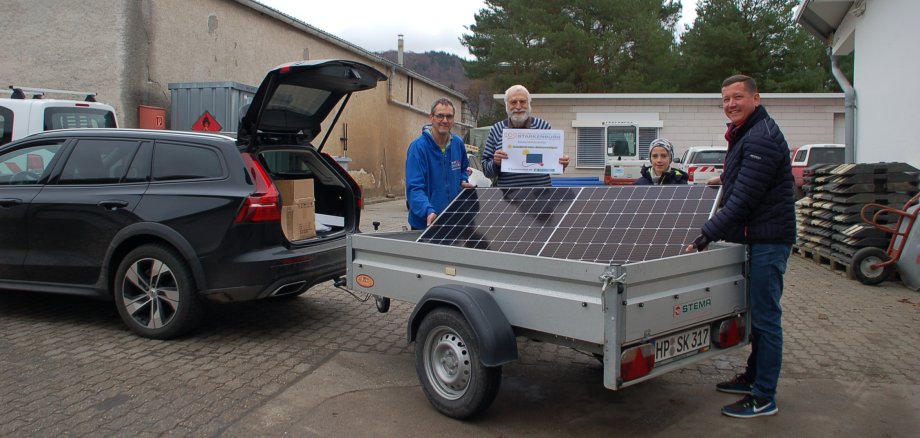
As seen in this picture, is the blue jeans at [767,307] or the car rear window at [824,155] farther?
the car rear window at [824,155]

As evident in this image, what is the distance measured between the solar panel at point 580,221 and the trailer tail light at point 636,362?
549 mm

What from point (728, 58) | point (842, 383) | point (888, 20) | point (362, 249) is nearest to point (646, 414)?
point (842, 383)

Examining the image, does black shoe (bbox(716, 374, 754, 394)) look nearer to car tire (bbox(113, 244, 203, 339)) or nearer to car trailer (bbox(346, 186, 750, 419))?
car trailer (bbox(346, 186, 750, 419))

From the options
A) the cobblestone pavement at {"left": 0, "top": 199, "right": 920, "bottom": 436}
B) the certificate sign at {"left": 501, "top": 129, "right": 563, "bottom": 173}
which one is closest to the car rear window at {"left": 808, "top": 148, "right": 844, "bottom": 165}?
the cobblestone pavement at {"left": 0, "top": 199, "right": 920, "bottom": 436}

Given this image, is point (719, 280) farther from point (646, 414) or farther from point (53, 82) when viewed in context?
point (53, 82)

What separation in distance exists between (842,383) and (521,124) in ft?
9.63

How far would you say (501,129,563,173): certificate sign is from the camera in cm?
520

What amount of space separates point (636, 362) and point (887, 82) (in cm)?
950

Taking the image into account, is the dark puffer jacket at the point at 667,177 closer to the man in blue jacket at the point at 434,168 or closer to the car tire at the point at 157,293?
the man in blue jacket at the point at 434,168

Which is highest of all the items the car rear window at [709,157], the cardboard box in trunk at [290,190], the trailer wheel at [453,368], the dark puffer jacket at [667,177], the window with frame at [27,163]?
the car rear window at [709,157]

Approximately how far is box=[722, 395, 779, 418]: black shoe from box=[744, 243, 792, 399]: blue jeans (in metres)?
0.04

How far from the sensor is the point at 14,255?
230 inches

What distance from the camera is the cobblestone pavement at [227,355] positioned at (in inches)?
160

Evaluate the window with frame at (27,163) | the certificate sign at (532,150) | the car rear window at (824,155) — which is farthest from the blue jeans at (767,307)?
the car rear window at (824,155)
